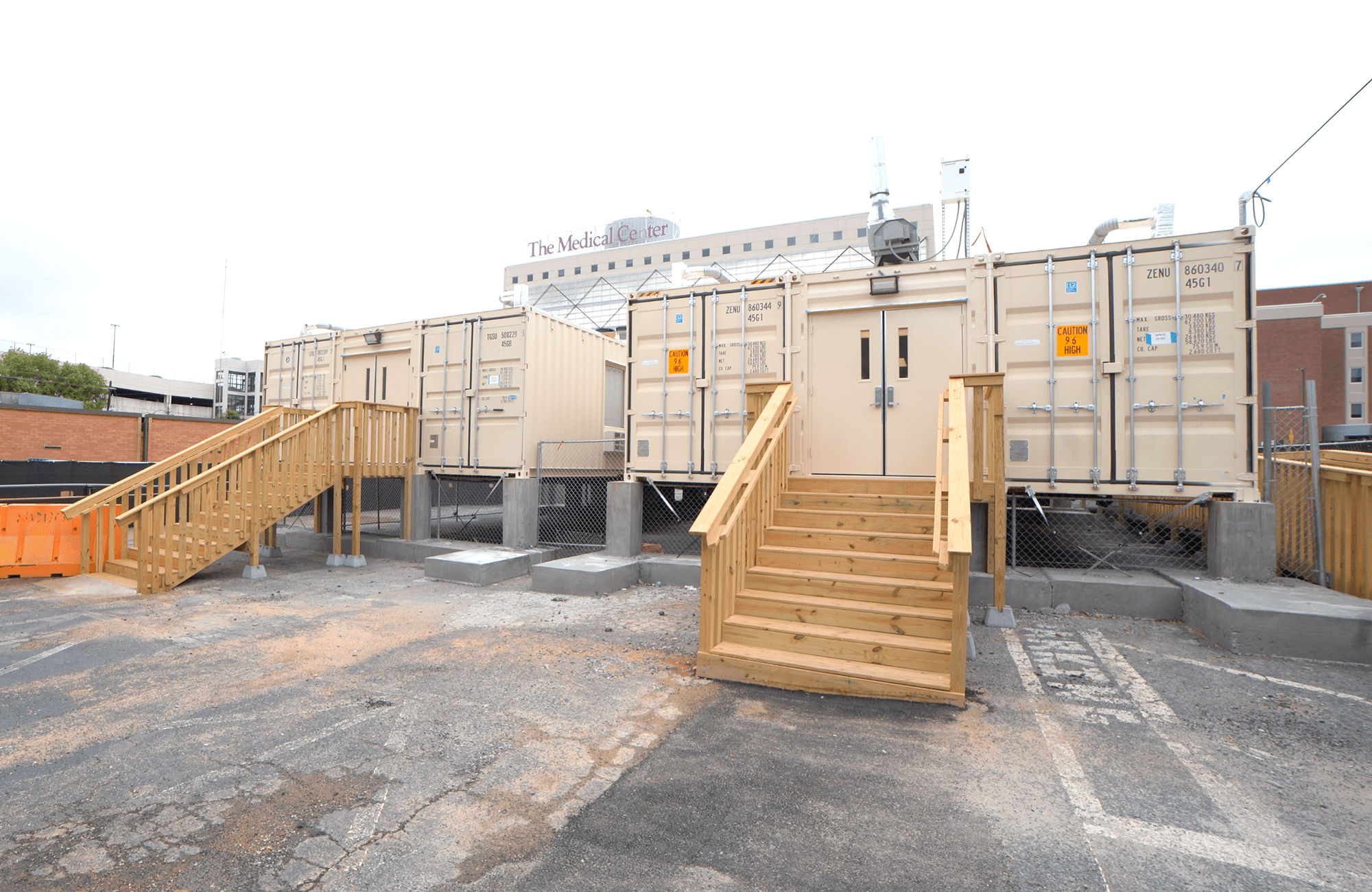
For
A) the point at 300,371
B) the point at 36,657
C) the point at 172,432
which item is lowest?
the point at 36,657

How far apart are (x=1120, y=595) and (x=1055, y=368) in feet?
8.44

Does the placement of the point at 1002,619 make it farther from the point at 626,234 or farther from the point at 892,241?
the point at 626,234

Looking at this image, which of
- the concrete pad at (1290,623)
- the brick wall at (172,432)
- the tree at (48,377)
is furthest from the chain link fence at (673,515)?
the tree at (48,377)

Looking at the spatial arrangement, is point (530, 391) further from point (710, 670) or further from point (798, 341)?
point (710, 670)

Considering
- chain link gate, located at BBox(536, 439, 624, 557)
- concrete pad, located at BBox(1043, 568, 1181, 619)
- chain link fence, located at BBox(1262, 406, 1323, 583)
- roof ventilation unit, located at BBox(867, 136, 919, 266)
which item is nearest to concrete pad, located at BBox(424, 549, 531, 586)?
chain link gate, located at BBox(536, 439, 624, 557)

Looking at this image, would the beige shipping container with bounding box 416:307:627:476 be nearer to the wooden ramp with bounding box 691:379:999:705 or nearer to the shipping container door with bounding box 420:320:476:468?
the shipping container door with bounding box 420:320:476:468

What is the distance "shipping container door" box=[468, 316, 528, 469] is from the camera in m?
10.2

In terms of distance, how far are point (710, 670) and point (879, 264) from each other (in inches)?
230

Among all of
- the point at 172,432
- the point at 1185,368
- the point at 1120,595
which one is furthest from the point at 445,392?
the point at 172,432

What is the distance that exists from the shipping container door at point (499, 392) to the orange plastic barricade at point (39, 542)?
17.3 feet

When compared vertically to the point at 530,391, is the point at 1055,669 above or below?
below

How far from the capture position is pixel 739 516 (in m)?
5.23

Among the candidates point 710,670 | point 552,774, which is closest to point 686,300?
point 710,670

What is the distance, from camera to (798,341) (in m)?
8.25
